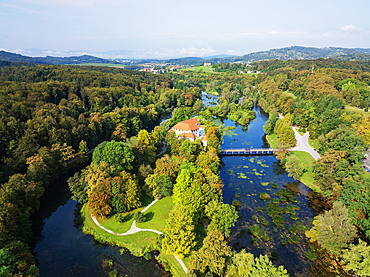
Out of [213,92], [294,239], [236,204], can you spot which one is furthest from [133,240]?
[213,92]

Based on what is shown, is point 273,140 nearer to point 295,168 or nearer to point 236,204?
point 295,168

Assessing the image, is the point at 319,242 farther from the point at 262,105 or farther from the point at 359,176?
the point at 262,105

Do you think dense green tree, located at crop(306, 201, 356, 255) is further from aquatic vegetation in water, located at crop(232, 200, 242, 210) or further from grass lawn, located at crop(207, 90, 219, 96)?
grass lawn, located at crop(207, 90, 219, 96)

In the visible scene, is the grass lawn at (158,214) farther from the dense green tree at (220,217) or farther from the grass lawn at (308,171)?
the grass lawn at (308,171)

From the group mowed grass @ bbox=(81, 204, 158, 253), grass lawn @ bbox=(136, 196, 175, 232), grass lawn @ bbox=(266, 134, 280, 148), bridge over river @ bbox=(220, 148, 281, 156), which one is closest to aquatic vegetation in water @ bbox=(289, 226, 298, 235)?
grass lawn @ bbox=(136, 196, 175, 232)

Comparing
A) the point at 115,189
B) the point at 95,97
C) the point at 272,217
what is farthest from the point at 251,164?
the point at 95,97

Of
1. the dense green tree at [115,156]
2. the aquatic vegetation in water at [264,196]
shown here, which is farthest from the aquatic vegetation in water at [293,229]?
the dense green tree at [115,156]
